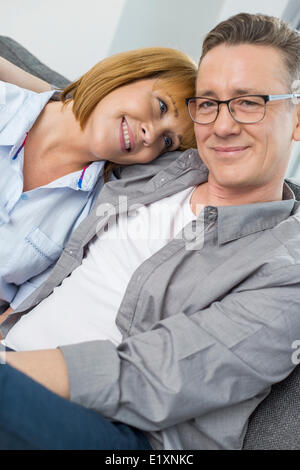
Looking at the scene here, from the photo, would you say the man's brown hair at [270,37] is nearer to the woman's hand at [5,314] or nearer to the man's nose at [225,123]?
the man's nose at [225,123]

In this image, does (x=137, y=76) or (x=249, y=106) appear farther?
(x=137, y=76)

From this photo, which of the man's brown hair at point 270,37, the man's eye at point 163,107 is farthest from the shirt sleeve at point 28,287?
the man's brown hair at point 270,37

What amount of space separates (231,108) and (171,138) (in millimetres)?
399

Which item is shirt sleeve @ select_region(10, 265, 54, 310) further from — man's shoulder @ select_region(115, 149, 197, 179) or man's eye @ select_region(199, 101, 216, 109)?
man's eye @ select_region(199, 101, 216, 109)

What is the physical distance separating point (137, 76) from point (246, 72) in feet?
1.42

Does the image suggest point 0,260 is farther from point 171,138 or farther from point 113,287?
point 171,138

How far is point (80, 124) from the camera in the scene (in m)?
1.50

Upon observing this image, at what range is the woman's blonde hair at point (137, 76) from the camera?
4.80ft

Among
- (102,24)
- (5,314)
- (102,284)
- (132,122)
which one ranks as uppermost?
(102,24)

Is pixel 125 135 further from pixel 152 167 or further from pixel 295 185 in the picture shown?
pixel 295 185

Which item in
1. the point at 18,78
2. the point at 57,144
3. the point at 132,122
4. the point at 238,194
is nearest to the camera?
the point at 238,194

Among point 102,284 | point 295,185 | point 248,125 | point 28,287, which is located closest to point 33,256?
point 28,287

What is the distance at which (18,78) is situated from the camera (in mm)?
1669
